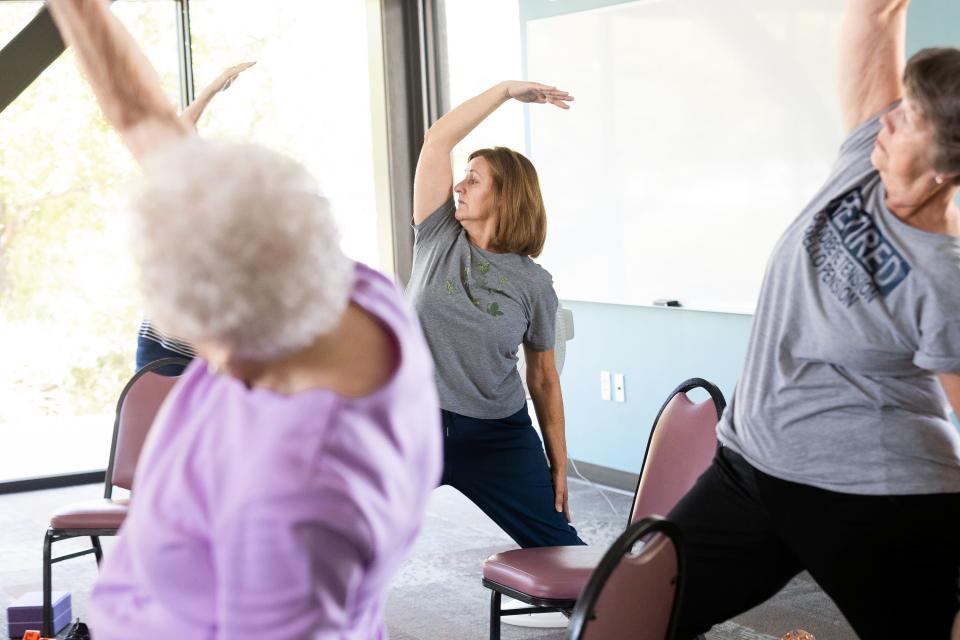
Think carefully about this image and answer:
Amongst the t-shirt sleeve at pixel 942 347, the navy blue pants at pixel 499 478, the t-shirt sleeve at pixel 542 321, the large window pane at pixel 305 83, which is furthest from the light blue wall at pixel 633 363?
the t-shirt sleeve at pixel 942 347

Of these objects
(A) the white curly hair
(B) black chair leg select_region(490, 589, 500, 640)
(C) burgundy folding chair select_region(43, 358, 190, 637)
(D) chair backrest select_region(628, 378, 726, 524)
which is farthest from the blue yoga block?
(A) the white curly hair

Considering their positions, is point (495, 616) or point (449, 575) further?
point (449, 575)

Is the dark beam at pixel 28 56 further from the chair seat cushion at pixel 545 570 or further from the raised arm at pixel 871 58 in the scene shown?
the raised arm at pixel 871 58

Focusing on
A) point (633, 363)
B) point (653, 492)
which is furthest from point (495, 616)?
point (633, 363)

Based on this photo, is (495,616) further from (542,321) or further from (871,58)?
(871,58)

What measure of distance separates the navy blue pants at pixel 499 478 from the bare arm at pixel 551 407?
119 millimetres

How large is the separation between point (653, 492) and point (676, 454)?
10 centimetres

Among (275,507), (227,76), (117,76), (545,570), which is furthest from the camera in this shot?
(227,76)

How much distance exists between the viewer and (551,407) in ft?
9.62

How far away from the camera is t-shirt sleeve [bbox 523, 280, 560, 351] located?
2.83m

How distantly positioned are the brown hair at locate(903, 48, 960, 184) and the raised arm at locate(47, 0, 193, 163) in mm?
982

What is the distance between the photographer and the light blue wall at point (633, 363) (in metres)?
4.34

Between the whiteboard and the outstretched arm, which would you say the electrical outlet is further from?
the outstretched arm

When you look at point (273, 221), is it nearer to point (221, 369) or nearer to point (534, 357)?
point (221, 369)
